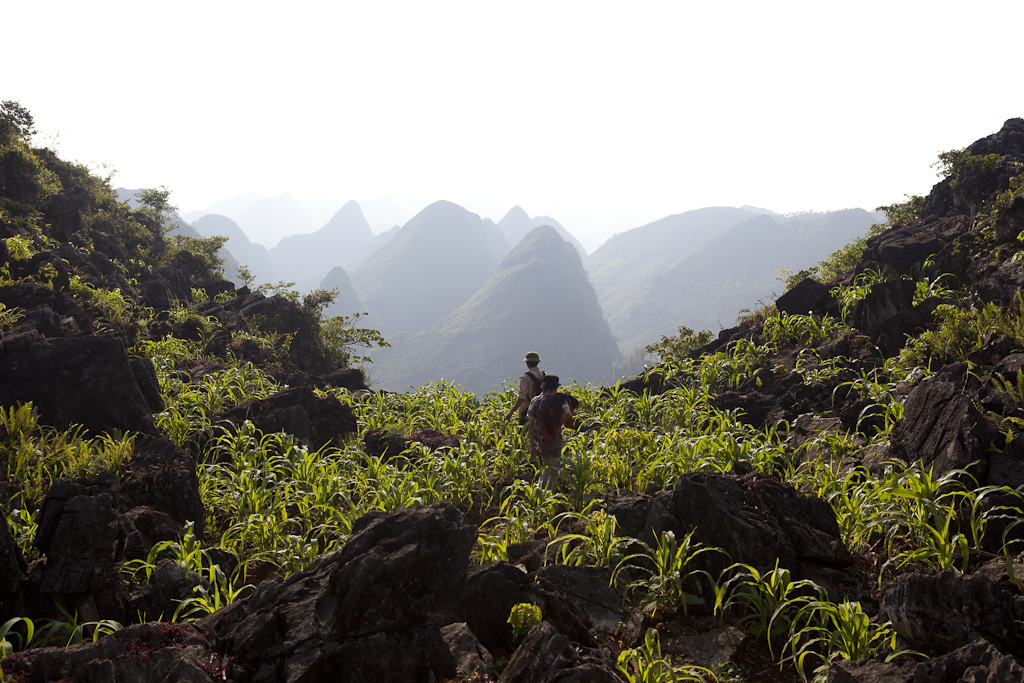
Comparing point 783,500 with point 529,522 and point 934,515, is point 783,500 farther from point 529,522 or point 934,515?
point 529,522

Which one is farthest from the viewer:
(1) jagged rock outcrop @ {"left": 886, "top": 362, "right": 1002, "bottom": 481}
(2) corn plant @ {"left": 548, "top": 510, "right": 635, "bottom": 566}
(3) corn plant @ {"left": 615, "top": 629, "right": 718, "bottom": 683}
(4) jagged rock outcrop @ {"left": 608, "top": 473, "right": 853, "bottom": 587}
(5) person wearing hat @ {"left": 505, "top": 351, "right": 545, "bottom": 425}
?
(5) person wearing hat @ {"left": 505, "top": 351, "right": 545, "bottom": 425}

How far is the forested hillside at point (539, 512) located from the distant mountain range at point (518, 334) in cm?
10936

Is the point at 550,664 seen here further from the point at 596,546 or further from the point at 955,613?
the point at 955,613

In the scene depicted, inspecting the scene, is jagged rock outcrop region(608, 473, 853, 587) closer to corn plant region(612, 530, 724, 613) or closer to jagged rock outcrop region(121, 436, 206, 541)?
corn plant region(612, 530, 724, 613)

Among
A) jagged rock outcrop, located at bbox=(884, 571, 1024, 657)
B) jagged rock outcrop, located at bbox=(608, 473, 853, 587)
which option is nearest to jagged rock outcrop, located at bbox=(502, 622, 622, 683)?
jagged rock outcrop, located at bbox=(608, 473, 853, 587)

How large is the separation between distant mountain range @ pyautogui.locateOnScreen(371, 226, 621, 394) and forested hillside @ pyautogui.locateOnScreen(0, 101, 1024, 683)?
359ft

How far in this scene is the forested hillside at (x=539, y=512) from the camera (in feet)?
10.7

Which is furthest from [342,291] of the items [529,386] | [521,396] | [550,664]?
[550,664]

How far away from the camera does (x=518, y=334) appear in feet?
467

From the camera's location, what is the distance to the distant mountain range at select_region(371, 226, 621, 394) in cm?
13025

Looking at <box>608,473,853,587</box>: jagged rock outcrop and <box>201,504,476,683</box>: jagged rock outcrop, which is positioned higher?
<box>201,504,476,683</box>: jagged rock outcrop

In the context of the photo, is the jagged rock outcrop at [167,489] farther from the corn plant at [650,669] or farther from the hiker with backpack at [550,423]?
the corn plant at [650,669]

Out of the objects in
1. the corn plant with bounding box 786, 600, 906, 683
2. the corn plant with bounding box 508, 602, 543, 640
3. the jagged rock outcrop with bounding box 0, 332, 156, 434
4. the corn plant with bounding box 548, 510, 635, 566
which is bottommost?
the corn plant with bounding box 786, 600, 906, 683

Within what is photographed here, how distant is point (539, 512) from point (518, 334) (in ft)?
447
